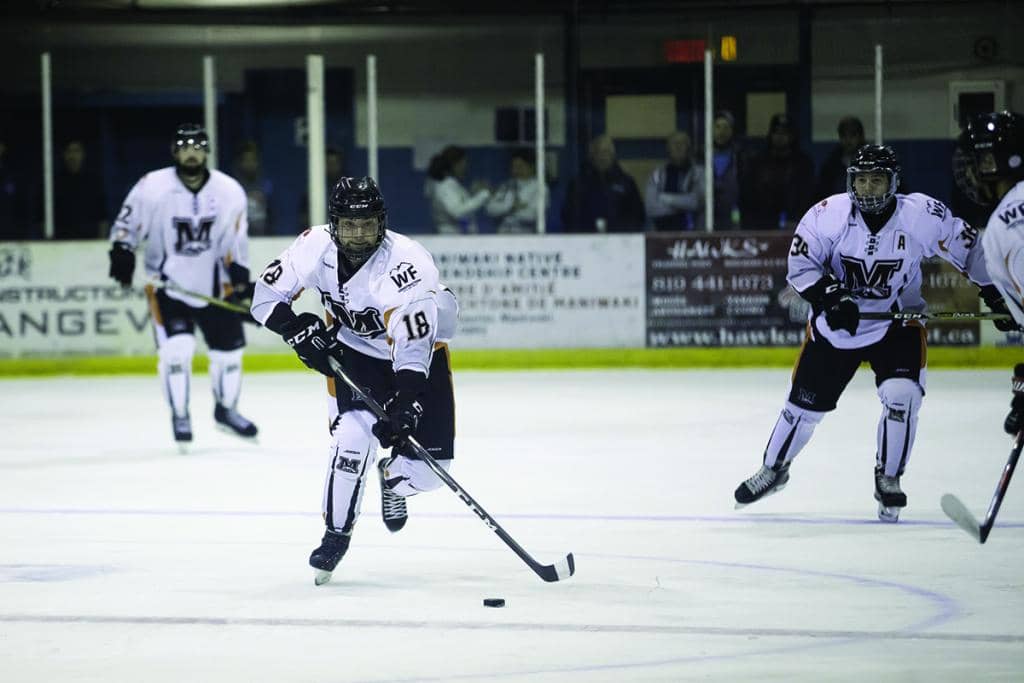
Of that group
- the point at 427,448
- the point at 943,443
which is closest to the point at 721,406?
the point at 943,443

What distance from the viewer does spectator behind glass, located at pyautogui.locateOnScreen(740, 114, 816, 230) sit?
1056cm

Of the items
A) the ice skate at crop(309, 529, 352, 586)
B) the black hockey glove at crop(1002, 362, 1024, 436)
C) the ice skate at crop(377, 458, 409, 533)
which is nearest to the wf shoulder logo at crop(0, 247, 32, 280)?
the ice skate at crop(377, 458, 409, 533)

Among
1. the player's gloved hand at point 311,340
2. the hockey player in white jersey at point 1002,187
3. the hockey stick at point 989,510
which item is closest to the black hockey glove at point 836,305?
the hockey stick at point 989,510

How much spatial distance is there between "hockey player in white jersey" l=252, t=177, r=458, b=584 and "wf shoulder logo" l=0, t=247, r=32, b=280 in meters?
6.19

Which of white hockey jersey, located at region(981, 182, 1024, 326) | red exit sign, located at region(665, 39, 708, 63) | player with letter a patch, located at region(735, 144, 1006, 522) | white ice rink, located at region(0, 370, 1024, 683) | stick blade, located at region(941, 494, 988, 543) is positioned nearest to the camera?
white ice rink, located at region(0, 370, 1024, 683)

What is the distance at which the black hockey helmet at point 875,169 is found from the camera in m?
5.46

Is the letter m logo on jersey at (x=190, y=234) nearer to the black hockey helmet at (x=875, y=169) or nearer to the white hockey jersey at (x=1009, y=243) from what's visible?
the black hockey helmet at (x=875, y=169)

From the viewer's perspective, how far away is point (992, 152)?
173 inches

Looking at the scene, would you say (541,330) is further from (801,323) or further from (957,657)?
(957,657)

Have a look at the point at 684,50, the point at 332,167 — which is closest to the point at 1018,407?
the point at 684,50

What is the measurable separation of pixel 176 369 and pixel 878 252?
322cm

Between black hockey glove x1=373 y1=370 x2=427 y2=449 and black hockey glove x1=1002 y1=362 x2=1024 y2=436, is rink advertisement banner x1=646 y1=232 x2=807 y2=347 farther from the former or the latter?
black hockey glove x1=373 y1=370 x2=427 y2=449

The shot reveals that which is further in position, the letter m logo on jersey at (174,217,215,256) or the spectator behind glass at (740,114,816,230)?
the spectator behind glass at (740,114,816,230)

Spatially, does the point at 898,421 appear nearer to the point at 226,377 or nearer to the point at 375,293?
the point at 375,293
